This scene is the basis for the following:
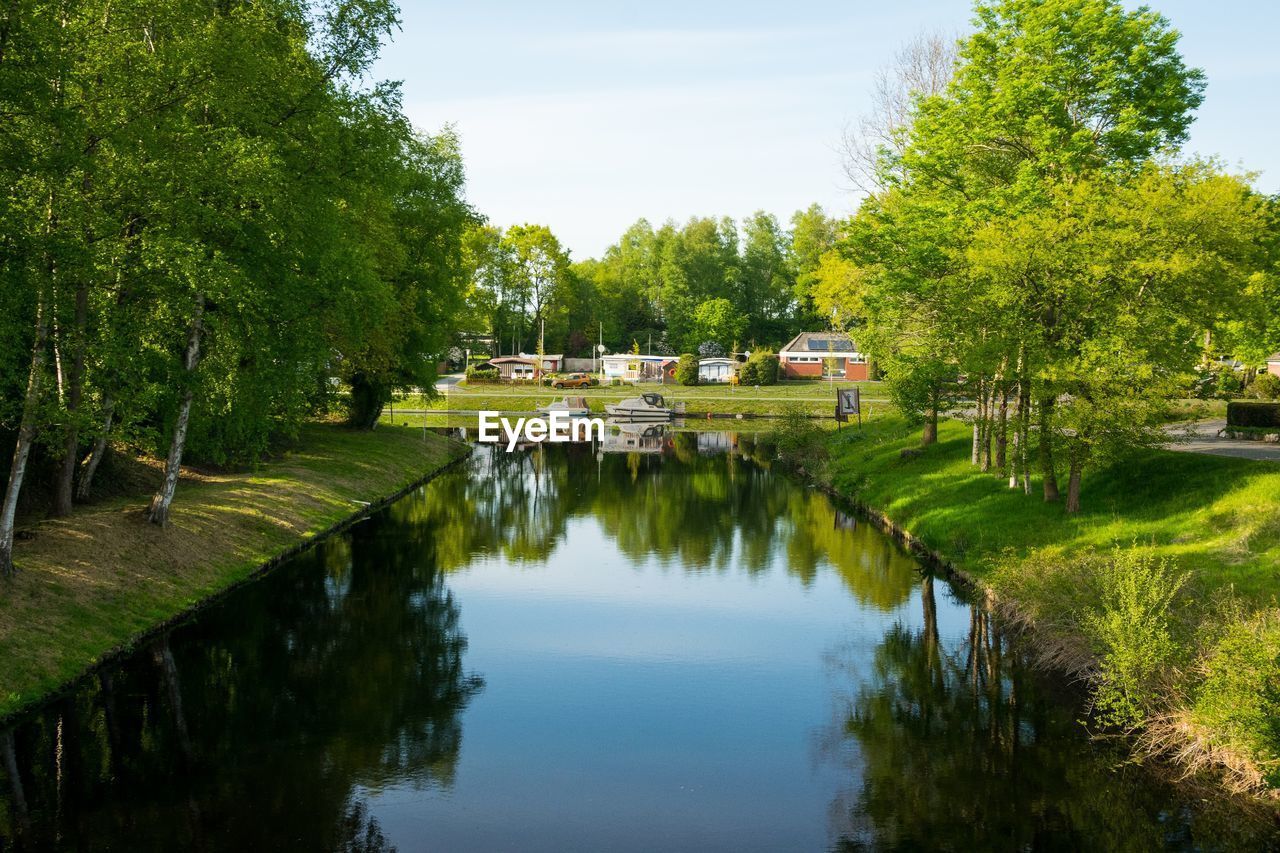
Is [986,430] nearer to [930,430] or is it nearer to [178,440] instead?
[930,430]

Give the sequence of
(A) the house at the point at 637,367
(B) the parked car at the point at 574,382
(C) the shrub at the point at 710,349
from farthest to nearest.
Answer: (C) the shrub at the point at 710,349, (A) the house at the point at 637,367, (B) the parked car at the point at 574,382

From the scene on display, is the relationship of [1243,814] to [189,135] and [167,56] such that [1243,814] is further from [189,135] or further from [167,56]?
[167,56]

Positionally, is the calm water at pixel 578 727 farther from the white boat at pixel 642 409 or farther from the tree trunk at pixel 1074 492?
the white boat at pixel 642 409

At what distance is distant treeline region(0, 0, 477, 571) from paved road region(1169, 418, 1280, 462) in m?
24.2

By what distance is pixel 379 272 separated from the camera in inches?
1699

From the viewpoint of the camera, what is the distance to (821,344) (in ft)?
366

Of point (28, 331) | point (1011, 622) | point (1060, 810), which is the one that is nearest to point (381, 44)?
point (28, 331)

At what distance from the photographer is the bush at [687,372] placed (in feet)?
352

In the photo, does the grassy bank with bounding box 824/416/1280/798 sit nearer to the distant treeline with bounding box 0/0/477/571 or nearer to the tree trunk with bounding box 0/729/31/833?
the tree trunk with bounding box 0/729/31/833

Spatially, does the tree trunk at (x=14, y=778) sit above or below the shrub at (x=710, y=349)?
below

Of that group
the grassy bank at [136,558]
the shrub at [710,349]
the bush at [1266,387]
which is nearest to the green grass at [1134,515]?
the grassy bank at [136,558]

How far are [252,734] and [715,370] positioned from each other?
9602cm

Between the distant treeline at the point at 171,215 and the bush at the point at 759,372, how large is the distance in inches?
3029

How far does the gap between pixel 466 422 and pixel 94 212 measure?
61.9 m
